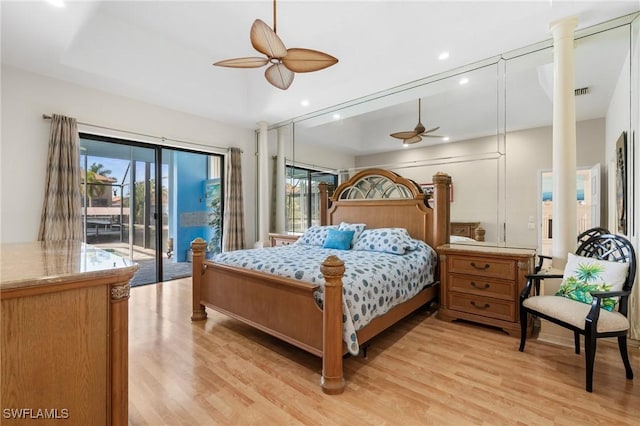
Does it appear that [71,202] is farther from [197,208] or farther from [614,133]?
[614,133]

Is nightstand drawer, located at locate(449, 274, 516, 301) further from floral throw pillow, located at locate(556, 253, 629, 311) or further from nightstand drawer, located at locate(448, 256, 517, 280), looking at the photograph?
floral throw pillow, located at locate(556, 253, 629, 311)

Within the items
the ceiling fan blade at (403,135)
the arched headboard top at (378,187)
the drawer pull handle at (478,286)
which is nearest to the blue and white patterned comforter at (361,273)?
the drawer pull handle at (478,286)

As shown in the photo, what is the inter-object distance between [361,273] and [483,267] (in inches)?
53.0

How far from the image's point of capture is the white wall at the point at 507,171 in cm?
301

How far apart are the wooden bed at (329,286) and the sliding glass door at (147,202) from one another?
6.43ft

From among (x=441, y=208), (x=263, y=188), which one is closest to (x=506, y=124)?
(x=441, y=208)

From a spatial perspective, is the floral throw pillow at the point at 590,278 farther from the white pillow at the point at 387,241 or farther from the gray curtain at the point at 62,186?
the gray curtain at the point at 62,186

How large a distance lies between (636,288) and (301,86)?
4.25 m

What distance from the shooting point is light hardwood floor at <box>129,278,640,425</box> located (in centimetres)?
160

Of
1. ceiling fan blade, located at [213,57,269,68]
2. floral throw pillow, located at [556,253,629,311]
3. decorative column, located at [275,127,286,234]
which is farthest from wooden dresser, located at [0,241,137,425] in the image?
decorative column, located at [275,127,286,234]

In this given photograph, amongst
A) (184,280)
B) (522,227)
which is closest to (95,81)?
(184,280)

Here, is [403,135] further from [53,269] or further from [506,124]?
[53,269]

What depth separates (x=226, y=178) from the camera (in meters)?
5.21

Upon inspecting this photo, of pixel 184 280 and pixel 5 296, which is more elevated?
pixel 5 296
